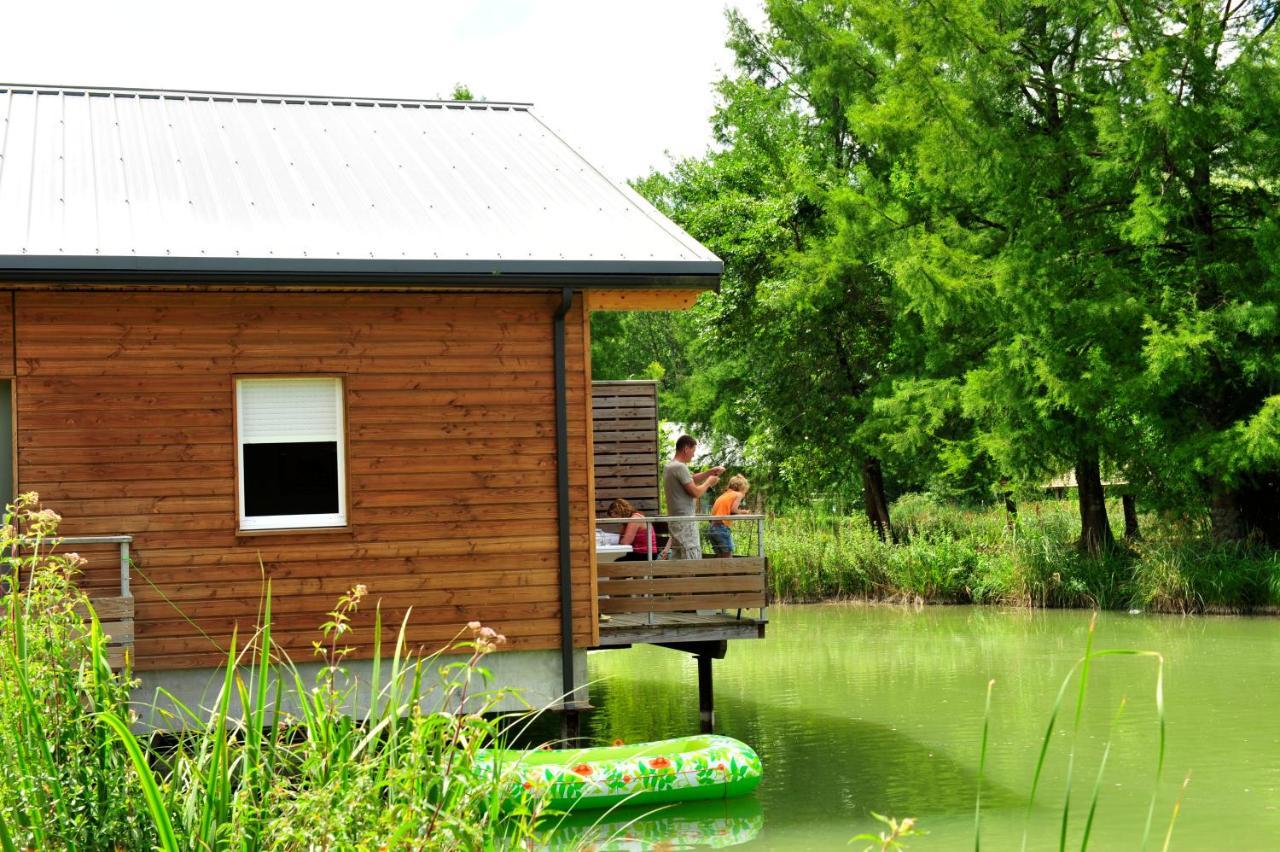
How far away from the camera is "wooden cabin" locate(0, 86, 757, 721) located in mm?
10789

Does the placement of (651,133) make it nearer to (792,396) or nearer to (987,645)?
(792,396)

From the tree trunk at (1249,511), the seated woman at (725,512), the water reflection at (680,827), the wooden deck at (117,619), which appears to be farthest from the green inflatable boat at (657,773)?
the tree trunk at (1249,511)

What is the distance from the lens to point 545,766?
9633 millimetres

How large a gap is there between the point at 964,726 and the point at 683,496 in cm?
333

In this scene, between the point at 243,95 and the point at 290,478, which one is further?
the point at 243,95

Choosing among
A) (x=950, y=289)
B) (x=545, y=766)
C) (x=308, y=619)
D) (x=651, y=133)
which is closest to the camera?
(x=545, y=766)

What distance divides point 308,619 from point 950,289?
53.6ft

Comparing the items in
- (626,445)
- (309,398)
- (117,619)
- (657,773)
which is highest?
(309,398)

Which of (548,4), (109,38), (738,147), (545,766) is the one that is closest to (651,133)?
(548,4)

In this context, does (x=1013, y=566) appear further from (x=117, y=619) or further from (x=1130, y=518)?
(x=117, y=619)

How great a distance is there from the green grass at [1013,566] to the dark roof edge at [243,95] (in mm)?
12705

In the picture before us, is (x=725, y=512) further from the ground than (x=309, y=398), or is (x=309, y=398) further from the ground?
(x=309, y=398)

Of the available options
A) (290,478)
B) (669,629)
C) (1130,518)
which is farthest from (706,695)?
(1130,518)

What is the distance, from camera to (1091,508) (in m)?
25.7
